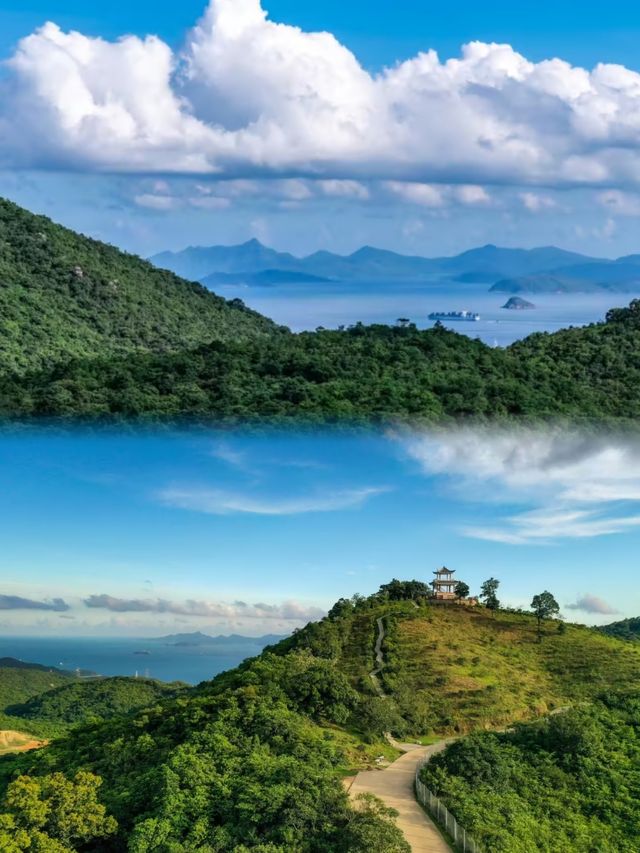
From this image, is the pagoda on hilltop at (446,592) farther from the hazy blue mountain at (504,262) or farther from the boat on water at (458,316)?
the hazy blue mountain at (504,262)

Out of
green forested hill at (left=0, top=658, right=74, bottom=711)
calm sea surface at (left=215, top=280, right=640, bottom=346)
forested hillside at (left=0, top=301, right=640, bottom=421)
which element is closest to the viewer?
forested hillside at (left=0, top=301, right=640, bottom=421)

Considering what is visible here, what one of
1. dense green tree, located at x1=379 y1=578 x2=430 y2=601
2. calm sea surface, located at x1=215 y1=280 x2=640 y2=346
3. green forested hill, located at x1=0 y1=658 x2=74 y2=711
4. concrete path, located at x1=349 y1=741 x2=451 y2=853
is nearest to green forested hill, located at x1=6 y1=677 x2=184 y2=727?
green forested hill, located at x1=0 y1=658 x2=74 y2=711

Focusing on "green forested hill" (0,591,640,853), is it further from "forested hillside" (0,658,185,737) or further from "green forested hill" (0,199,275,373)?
"green forested hill" (0,199,275,373)

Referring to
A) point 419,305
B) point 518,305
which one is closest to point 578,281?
point 518,305

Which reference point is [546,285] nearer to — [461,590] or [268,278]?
[268,278]

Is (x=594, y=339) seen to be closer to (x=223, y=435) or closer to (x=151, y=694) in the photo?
(x=223, y=435)
